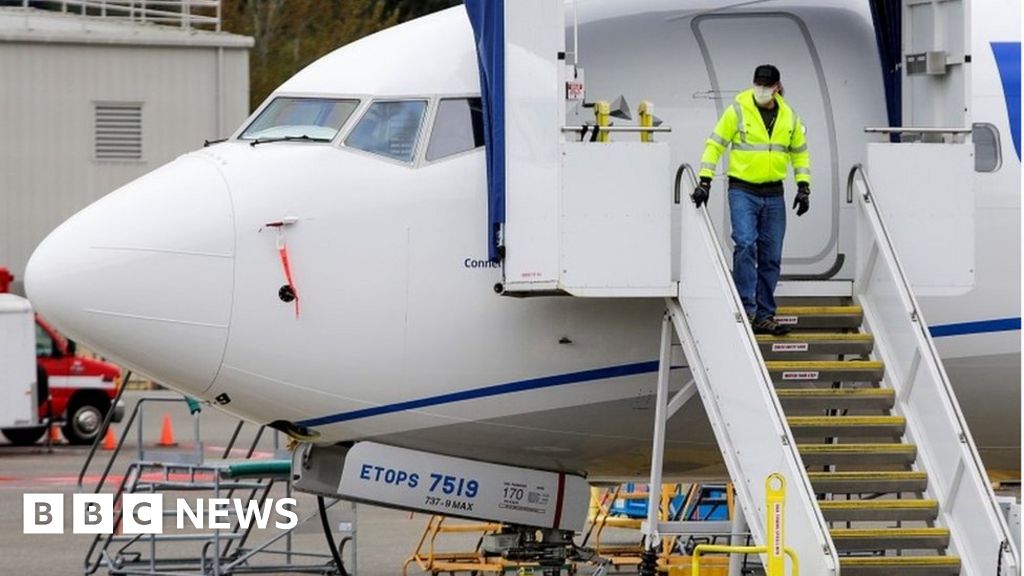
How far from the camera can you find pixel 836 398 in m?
13.6

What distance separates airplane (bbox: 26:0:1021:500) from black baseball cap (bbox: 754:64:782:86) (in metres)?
0.78

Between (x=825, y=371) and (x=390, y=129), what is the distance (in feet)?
10.5

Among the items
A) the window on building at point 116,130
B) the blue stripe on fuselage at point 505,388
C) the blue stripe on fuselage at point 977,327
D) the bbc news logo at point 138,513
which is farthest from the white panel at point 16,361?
the blue stripe on fuselage at point 977,327

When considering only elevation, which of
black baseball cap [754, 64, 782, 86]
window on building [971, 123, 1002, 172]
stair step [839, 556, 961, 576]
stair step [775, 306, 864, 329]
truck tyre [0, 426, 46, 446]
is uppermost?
black baseball cap [754, 64, 782, 86]

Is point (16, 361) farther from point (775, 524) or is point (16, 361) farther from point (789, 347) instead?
point (775, 524)

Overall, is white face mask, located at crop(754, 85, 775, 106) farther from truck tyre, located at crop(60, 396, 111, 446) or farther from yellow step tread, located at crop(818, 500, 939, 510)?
truck tyre, located at crop(60, 396, 111, 446)

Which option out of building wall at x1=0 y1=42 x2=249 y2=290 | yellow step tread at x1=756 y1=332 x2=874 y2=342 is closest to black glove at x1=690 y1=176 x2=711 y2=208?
yellow step tread at x1=756 y1=332 x2=874 y2=342

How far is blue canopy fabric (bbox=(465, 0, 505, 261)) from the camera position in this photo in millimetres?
13375

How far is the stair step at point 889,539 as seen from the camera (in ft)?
42.5

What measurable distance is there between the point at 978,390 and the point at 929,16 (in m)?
2.52

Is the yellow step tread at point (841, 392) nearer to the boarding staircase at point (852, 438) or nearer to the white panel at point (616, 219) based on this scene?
the boarding staircase at point (852, 438)


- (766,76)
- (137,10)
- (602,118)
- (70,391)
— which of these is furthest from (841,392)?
(137,10)

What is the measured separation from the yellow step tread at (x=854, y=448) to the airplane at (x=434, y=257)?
1.13m

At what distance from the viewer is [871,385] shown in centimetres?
1380
